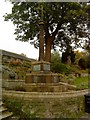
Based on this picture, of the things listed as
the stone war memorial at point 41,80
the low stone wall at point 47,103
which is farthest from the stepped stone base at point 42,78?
the low stone wall at point 47,103

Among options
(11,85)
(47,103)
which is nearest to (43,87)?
(47,103)

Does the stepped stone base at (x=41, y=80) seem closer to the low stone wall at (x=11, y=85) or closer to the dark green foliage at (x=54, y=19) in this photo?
the low stone wall at (x=11, y=85)

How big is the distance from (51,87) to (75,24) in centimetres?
984

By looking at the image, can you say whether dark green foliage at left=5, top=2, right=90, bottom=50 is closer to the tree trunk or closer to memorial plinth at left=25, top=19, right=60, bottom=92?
the tree trunk

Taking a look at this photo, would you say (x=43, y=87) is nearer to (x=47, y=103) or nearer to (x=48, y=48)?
(x=47, y=103)

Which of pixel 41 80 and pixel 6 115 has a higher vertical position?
pixel 41 80

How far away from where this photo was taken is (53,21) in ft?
47.5

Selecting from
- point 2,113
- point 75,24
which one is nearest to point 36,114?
point 2,113

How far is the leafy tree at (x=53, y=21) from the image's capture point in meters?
13.0

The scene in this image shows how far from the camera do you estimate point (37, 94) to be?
5109 millimetres

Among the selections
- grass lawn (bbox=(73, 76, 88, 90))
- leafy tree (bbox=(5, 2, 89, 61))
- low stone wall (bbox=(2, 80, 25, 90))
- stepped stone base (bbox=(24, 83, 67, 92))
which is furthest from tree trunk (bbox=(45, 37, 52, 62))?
stepped stone base (bbox=(24, 83, 67, 92))

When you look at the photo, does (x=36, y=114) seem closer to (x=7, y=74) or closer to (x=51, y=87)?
(x=51, y=87)

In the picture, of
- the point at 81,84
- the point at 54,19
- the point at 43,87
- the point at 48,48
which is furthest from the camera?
the point at 48,48

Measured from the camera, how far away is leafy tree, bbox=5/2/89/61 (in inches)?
513
